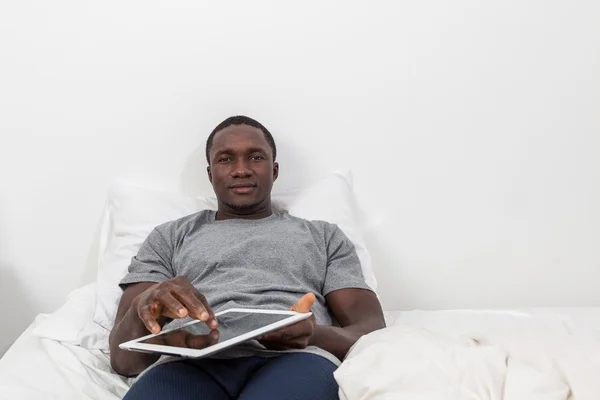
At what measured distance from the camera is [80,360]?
4.18 ft

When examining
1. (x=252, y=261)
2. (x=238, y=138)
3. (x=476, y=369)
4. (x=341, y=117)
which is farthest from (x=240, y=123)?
(x=476, y=369)

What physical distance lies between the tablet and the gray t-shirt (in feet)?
0.23

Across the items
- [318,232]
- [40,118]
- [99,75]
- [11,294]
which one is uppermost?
[99,75]

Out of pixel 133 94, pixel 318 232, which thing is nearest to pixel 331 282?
pixel 318 232

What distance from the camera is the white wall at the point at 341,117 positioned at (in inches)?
69.4

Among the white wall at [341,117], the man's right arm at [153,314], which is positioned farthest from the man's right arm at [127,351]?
the white wall at [341,117]

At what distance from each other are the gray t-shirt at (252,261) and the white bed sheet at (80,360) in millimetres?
164

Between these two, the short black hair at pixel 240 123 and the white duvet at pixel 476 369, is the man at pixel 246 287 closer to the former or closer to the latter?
the short black hair at pixel 240 123

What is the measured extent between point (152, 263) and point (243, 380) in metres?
0.41

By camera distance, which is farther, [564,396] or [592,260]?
[592,260]

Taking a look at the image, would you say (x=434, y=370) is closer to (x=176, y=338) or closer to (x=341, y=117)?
(x=176, y=338)

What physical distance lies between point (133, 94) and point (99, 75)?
0.34 ft

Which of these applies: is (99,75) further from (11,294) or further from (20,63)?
(11,294)

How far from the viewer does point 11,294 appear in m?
1.82
